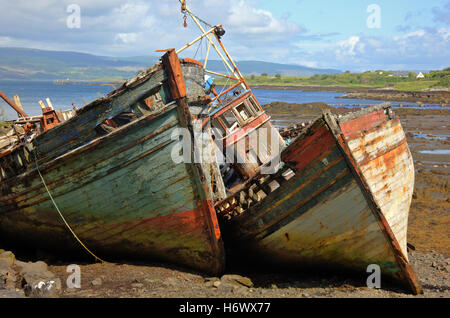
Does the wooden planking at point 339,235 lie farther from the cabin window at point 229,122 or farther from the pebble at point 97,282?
the cabin window at point 229,122

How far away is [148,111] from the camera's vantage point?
7680 mm

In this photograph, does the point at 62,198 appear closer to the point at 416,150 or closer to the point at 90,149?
the point at 90,149

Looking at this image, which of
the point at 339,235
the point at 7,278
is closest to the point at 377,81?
the point at 339,235

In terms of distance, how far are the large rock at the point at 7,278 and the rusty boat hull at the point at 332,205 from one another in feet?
13.7

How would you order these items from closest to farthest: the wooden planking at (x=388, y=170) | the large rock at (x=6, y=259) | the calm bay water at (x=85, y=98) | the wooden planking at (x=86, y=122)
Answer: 1. the wooden planking at (x=388, y=170)
2. the wooden planking at (x=86, y=122)
3. the large rock at (x=6, y=259)
4. the calm bay water at (x=85, y=98)

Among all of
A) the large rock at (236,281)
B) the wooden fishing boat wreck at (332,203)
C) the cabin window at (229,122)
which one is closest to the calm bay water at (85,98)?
the cabin window at (229,122)

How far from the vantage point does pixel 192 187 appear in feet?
24.8

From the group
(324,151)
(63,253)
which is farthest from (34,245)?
(324,151)

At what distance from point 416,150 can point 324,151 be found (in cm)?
1574

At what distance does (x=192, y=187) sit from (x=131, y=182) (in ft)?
3.93

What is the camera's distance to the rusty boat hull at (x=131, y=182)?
7449mm

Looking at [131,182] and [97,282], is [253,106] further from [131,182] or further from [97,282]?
[97,282]
